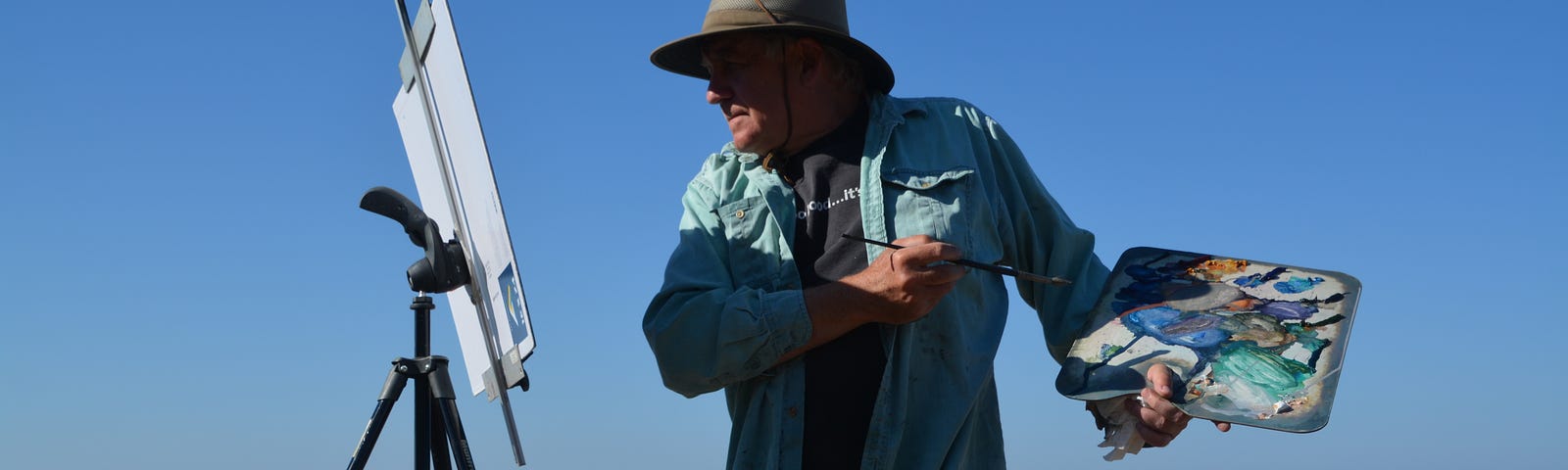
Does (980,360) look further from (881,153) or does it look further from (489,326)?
(489,326)

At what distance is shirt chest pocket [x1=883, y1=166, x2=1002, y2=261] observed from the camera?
3.25m

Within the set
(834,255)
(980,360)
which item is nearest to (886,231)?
(834,255)

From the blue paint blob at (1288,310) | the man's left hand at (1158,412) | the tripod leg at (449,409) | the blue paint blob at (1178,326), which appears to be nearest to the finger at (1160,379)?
the man's left hand at (1158,412)

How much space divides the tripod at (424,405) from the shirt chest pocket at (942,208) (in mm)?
998

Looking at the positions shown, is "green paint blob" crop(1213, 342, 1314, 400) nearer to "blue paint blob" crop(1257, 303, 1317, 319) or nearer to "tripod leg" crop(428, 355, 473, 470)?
"blue paint blob" crop(1257, 303, 1317, 319)

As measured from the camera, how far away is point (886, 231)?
3275 mm

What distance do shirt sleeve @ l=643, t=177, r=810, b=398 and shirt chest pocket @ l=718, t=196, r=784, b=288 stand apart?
0.07 m

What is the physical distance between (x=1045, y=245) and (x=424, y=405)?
141 cm

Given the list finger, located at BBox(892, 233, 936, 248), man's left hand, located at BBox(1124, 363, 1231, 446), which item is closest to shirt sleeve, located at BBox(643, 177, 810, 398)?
finger, located at BBox(892, 233, 936, 248)

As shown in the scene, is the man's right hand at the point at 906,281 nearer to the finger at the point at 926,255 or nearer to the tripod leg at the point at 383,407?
the finger at the point at 926,255

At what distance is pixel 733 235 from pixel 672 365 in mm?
363

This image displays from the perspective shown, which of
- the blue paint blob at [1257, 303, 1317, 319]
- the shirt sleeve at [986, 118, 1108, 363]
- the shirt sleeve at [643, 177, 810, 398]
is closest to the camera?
the shirt sleeve at [643, 177, 810, 398]

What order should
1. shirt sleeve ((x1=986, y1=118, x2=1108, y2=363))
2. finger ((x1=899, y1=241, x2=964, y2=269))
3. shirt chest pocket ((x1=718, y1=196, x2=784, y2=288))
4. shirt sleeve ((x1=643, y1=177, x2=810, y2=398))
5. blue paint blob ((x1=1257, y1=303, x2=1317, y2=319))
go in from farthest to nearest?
shirt sleeve ((x1=986, y1=118, x2=1108, y2=363))
shirt chest pocket ((x1=718, y1=196, x2=784, y2=288))
blue paint blob ((x1=1257, y1=303, x2=1317, y2=319))
shirt sleeve ((x1=643, y1=177, x2=810, y2=398))
finger ((x1=899, y1=241, x2=964, y2=269))

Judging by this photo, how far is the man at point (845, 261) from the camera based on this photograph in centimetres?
312
